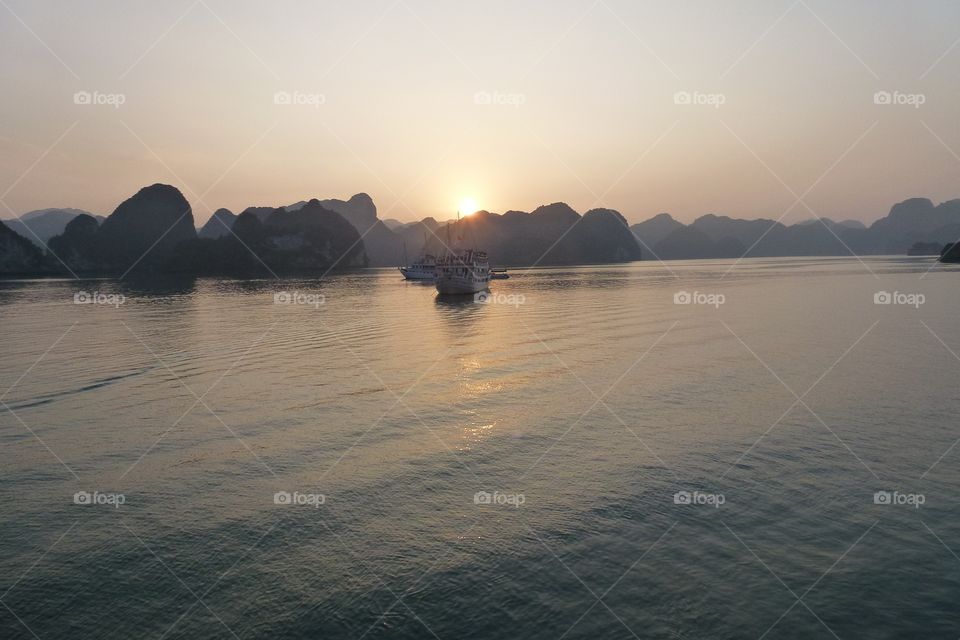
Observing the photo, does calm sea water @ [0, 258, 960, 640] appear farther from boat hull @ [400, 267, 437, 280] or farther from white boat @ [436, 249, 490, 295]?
boat hull @ [400, 267, 437, 280]

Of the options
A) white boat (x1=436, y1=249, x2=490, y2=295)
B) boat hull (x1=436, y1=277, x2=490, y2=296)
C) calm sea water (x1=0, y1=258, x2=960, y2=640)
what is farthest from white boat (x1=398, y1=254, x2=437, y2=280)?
calm sea water (x1=0, y1=258, x2=960, y2=640)

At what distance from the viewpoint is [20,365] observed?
1366 inches

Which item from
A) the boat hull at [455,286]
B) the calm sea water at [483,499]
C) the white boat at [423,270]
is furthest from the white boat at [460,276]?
the white boat at [423,270]

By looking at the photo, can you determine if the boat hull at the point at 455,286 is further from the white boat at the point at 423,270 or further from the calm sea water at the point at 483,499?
the white boat at the point at 423,270

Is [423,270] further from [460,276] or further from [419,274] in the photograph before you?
[460,276]

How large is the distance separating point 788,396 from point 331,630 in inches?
958

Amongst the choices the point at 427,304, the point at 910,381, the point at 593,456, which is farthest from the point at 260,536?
the point at 427,304

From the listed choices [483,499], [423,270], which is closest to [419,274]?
[423,270]

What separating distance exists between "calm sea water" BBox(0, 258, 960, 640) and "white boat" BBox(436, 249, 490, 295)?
205 feet

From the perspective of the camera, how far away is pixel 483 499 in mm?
15250

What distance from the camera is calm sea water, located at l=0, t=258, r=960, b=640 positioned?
10.3 m

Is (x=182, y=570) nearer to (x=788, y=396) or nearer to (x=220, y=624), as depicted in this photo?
(x=220, y=624)

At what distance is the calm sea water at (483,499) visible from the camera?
407 inches

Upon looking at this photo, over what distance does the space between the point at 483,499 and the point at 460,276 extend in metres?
84.1
